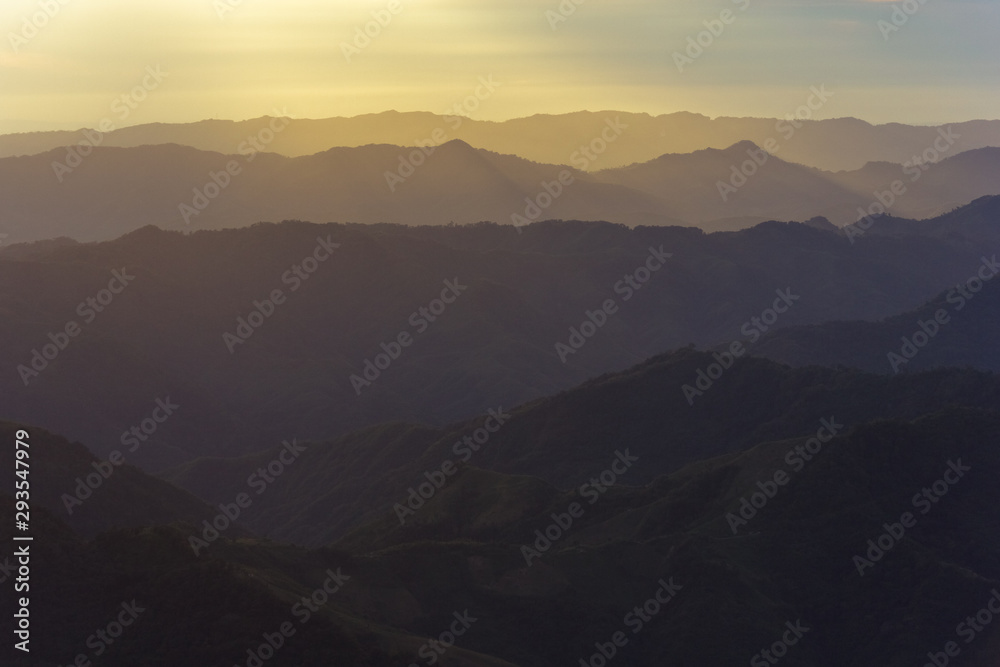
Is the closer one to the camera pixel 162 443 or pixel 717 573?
pixel 717 573

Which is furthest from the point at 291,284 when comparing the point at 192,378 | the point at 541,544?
the point at 541,544

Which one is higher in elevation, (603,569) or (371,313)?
(371,313)

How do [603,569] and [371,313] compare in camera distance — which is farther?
[371,313]

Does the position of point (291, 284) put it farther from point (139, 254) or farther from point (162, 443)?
point (162, 443)

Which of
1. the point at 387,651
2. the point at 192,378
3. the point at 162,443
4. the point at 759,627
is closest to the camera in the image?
the point at 387,651

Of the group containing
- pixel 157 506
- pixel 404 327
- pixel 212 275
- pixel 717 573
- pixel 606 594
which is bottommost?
pixel 157 506

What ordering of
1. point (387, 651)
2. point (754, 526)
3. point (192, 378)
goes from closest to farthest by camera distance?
1. point (387, 651)
2. point (754, 526)
3. point (192, 378)

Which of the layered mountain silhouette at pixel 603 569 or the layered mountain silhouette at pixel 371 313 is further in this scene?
the layered mountain silhouette at pixel 371 313

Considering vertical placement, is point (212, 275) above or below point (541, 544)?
above

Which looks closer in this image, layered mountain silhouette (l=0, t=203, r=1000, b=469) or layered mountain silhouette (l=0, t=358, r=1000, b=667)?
layered mountain silhouette (l=0, t=358, r=1000, b=667)
